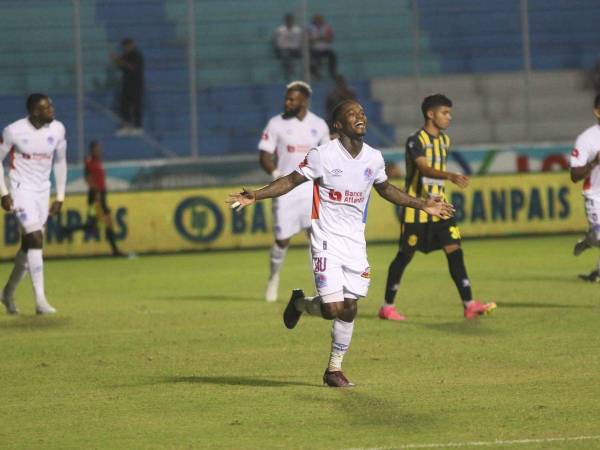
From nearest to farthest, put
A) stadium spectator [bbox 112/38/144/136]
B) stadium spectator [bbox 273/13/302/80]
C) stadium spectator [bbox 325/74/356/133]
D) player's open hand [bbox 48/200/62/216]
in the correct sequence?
player's open hand [bbox 48/200/62/216], stadium spectator [bbox 112/38/144/136], stadium spectator [bbox 325/74/356/133], stadium spectator [bbox 273/13/302/80]

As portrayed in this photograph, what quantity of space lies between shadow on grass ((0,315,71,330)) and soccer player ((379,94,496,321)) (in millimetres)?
3311

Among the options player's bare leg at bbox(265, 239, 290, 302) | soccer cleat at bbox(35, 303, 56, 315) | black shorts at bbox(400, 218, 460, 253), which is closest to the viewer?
black shorts at bbox(400, 218, 460, 253)

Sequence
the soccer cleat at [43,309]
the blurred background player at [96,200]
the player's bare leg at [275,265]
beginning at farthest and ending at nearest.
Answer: the blurred background player at [96,200]
the player's bare leg at [275,265]
the soccer cleat at [43,309]

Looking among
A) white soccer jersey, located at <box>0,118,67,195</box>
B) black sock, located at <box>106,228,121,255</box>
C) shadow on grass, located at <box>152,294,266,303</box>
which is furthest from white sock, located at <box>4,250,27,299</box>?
black sock, located at <box>106,228,121,255</box>

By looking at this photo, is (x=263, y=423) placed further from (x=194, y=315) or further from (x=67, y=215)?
(x=67, y=215)

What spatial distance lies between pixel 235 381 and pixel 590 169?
199 inches

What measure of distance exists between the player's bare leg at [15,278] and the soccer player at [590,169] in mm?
5718

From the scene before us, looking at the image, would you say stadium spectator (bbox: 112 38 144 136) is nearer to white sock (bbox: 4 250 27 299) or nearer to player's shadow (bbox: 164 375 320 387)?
white sock (bbox: 4 250 27 299)

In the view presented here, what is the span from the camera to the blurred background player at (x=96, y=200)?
23.4m

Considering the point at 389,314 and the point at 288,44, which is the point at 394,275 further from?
the point at 288,44

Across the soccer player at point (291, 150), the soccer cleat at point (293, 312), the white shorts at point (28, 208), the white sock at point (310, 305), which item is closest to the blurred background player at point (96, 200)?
the soccer player at point (291, 150)

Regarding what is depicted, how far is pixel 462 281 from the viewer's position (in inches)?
515

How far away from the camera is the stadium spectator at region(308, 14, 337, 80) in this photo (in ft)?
90.0

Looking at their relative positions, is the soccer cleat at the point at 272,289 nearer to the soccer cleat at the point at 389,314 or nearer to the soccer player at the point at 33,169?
the soccer cleat at the point at 389,314
